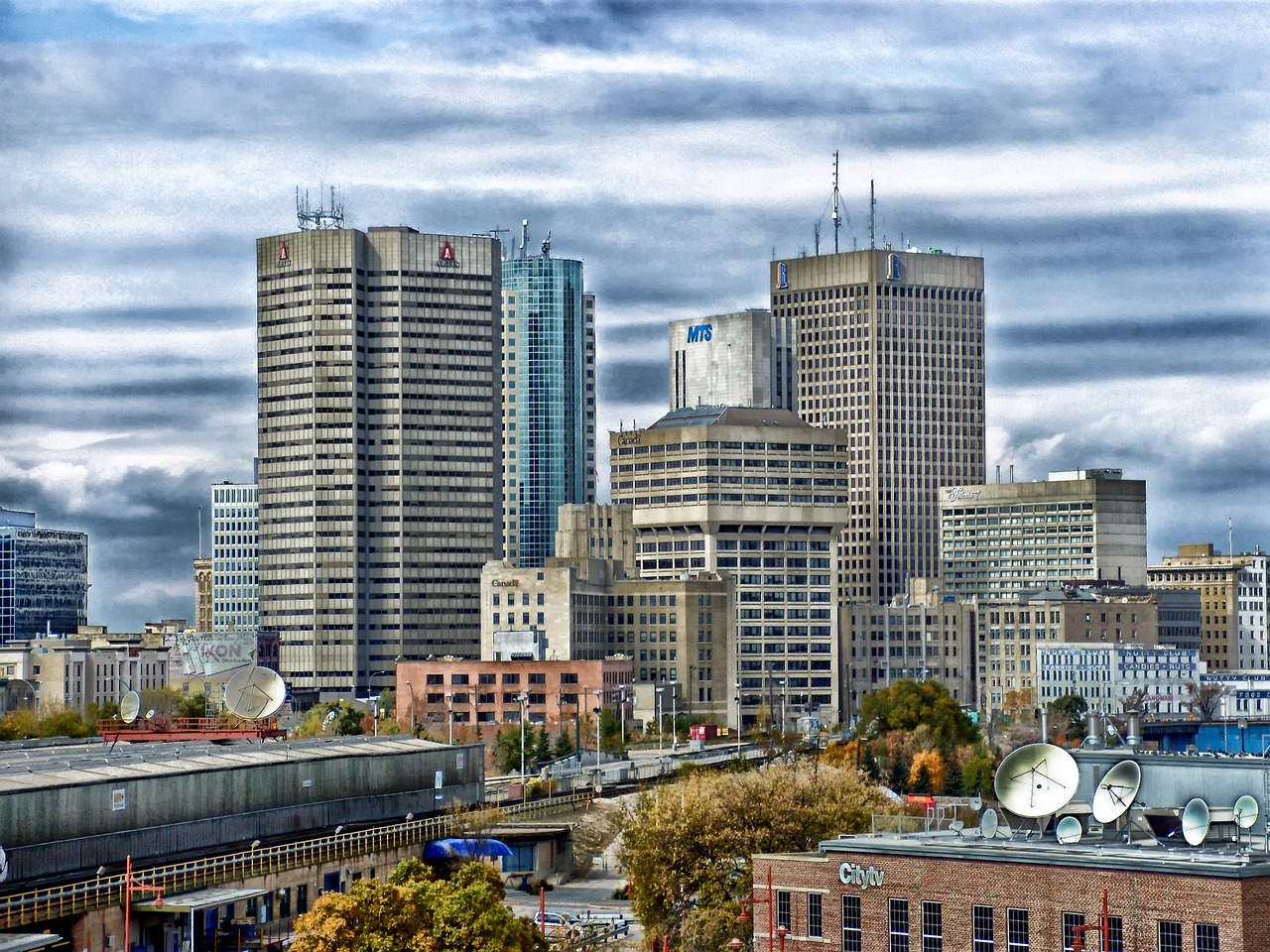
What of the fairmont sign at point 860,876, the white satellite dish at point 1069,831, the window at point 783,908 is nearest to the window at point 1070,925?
the white satellite dish at point 1069,831

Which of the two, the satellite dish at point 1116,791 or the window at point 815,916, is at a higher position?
the satellite dish at point 1116,791

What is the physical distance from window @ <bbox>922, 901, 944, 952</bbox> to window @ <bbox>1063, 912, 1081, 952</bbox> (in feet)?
17.2

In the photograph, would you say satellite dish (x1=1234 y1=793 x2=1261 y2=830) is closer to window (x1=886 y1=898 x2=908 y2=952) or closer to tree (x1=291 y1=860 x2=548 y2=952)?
window (x1=886 y1=898 x2=908 y2=952)

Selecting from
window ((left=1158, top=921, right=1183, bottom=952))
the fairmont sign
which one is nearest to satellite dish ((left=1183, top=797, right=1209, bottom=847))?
window ((left=1158, top=921, right=1183, bottom=952))

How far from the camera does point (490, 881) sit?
106 m

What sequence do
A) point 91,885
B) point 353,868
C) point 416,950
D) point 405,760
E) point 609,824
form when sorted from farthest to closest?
point 609,824 < point 405,760 < point 353,868 < point 91,885 < point 416,950

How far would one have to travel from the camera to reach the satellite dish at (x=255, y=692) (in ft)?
509

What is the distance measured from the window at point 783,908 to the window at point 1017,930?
1027 cm

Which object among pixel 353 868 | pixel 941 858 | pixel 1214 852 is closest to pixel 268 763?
pixel 353 868

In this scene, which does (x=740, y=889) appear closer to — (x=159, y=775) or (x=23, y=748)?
(x=159, y=775)

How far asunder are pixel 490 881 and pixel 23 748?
192ft

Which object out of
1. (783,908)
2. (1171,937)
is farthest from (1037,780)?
(783,908)

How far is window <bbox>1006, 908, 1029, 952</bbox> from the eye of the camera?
91.8 m

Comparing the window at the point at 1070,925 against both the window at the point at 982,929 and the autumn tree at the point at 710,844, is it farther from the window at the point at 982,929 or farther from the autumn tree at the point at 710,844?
the autumn tree at the point at 710,844
